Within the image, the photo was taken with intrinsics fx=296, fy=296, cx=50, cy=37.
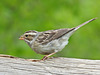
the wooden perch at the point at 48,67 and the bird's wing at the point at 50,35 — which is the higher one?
the bird's wing at the point at 50,35

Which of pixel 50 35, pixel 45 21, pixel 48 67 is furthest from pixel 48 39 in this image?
pixel 48 67

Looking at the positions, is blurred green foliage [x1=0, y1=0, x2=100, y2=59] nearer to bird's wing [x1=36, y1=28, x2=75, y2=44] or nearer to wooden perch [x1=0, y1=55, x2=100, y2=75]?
bird's wing [x1=36, y1=28, x2=75, y2=44]

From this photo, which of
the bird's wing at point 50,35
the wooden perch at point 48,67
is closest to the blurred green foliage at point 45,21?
the bird's wing at point 50,35

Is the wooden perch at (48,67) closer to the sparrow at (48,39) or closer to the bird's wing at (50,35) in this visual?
the sparrow at (48,39)

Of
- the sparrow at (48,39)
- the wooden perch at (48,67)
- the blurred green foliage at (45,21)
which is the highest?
the blurred green foliage at (45,21)

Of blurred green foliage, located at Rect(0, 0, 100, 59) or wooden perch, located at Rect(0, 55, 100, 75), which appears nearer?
wooden perch, located at Rect(0, 55, 100, 75)

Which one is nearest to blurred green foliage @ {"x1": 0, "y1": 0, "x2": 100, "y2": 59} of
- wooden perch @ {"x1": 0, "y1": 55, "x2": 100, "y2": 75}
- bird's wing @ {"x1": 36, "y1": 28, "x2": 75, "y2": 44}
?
bird's wing @ {"x1": 36, "y1": 28, "x2": 75, "y2": 44}

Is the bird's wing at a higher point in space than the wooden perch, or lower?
higher
